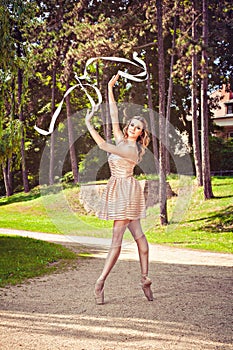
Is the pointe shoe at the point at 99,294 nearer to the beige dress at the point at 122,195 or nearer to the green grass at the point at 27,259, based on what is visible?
the beige dress at the point at 122,195

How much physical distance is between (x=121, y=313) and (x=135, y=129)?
242 cm

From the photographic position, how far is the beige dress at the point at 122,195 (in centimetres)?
718

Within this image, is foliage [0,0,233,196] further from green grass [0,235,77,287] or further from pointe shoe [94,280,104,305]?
pointe shoe [94,280,104,305]

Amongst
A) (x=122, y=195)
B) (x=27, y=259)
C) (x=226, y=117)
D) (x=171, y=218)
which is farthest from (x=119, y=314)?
(x=226, y=117)

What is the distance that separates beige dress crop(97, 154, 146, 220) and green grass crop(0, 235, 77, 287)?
11.6 feet

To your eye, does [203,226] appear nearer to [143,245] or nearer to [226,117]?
[143,245]

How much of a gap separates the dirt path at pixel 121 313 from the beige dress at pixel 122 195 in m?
1.27

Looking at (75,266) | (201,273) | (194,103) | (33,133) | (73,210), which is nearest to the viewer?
(201,273)

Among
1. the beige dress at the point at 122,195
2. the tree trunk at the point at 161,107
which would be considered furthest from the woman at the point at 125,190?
the tree trunk at the point at 161,107

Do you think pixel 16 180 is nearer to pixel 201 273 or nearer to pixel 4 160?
pixel 4 160

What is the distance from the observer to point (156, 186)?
94.6ft

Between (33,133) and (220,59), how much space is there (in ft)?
72.3

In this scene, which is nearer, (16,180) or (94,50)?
(94,50)

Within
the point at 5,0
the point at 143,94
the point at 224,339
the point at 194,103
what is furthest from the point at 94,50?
the point at 224,339
